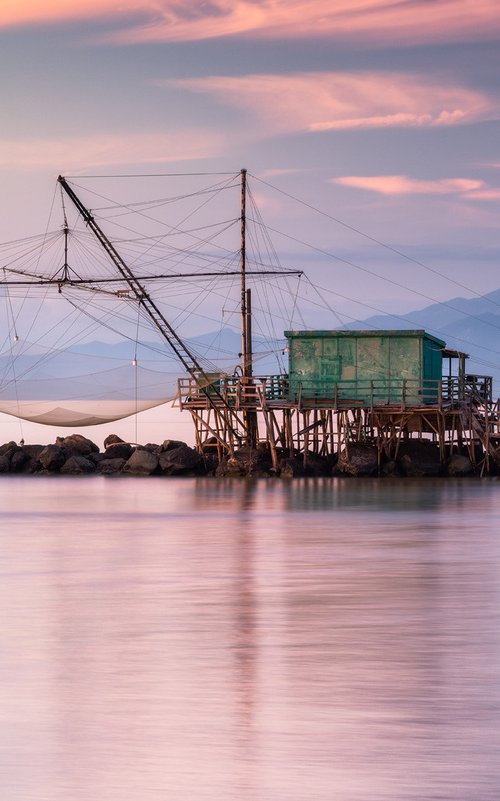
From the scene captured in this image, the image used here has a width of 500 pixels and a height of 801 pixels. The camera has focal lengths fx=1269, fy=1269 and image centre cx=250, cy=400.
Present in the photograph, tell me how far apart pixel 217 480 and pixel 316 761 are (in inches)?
1280

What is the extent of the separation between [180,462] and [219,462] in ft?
4.78

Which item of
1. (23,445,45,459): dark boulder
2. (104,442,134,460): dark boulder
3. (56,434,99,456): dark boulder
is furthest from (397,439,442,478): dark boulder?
(23,445,45,459): dark boulder

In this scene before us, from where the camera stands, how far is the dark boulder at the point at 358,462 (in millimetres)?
41341

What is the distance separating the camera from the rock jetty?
137ft

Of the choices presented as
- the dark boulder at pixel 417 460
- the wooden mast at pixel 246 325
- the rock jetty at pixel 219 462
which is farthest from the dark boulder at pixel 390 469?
the wooden mast at pixel 246 325

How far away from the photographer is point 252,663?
12.8 metres

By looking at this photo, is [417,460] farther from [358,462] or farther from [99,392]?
[99,392]

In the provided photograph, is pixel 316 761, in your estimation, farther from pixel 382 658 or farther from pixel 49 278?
pixel 49 278

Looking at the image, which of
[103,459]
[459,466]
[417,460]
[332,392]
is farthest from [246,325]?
[459,466]

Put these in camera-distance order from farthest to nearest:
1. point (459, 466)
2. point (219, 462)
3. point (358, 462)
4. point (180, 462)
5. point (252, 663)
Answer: point (180, 462), point (219, 462), point (459, 466), point (358, 462), point (252, 663)

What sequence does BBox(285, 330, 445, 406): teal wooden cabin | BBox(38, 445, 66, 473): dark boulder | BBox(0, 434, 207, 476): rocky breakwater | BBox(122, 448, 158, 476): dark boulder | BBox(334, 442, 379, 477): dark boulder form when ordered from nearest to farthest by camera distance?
1. BBox(285, 330, 445, 406): teal wooden cabin
2. BBox(334, 442, 379, 477): dark boulder
3. BBox(0, 434, 207, 476): rocky breakwater
4. BBox(122, 448, 158, 476): dark boulder
5. BBox(38, 445, 66, 473): dark boulder

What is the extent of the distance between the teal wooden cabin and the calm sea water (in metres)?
13.4

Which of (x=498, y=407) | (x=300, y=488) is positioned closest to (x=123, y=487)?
(x=300, y=488)

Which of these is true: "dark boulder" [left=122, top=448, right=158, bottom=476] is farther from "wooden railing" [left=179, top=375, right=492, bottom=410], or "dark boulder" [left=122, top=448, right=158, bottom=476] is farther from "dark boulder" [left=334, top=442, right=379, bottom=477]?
"dark boulder" [left=334, top=442, right=379, bottom=477]
